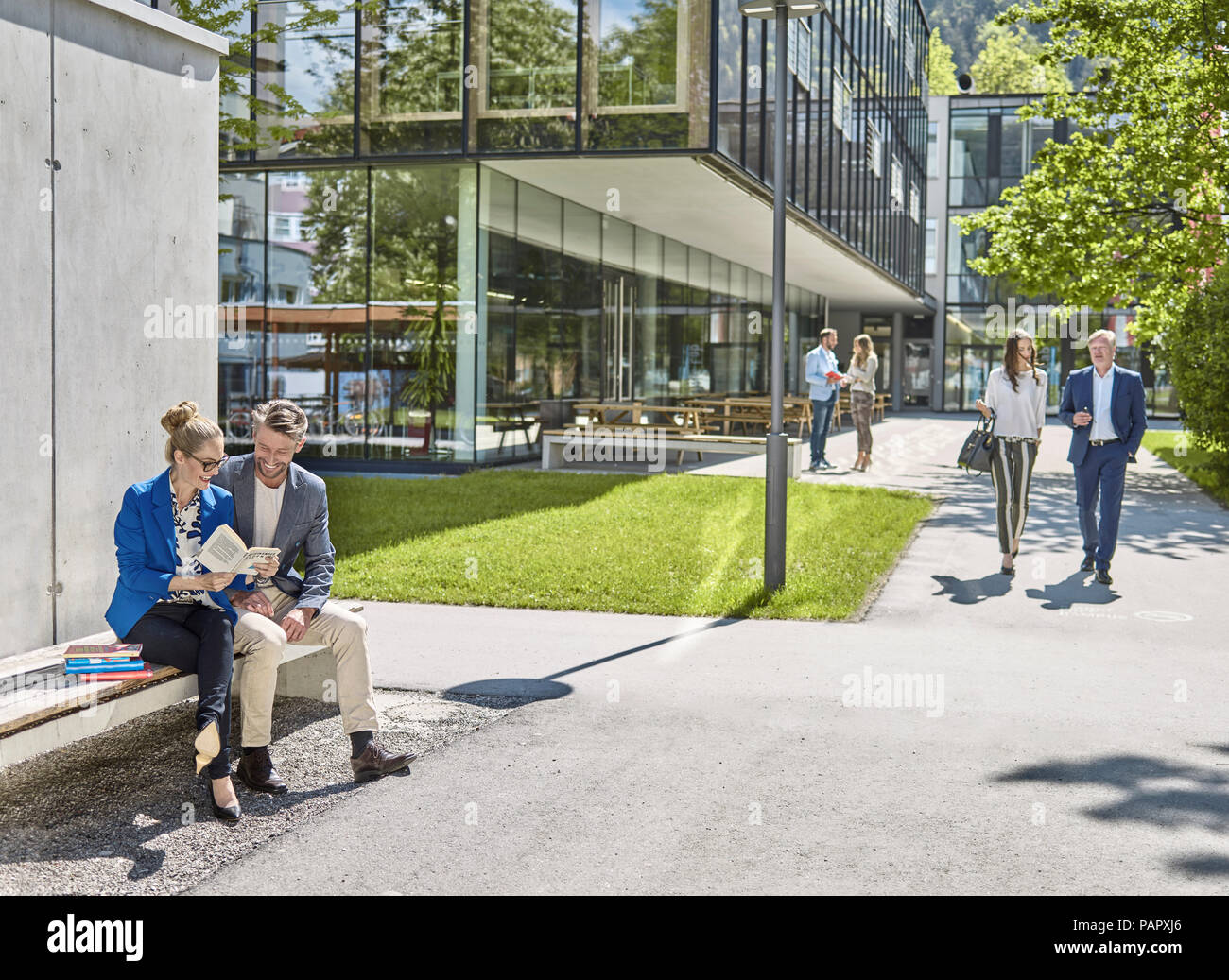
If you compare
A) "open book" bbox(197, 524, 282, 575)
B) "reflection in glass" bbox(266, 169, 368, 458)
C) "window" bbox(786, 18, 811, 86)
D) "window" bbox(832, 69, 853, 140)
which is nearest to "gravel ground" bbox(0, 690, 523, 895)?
"open book" bbox(197, 524, 282, 575)

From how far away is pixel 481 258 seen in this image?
18.9m

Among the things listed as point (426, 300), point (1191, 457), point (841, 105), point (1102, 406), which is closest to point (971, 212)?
point (841, 105)

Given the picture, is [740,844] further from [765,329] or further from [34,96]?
[765,329]

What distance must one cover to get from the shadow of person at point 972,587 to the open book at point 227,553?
5811 millimetres

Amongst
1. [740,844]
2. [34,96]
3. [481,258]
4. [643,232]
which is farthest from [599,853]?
[643,232]

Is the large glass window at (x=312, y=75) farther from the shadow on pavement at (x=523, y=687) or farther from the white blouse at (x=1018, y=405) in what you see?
the shadow on pavement at (x=523, y=687)

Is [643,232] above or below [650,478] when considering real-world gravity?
above

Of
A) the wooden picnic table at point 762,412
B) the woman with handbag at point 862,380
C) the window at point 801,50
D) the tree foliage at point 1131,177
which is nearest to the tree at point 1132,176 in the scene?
the tree foliage at point 1131,177

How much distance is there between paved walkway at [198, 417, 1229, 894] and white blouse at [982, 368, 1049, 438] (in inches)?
53.1

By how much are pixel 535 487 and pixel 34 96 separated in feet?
34.9

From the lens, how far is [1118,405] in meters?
10.3

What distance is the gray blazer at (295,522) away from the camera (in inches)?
217

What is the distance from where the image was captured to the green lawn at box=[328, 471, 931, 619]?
953 centimetres
